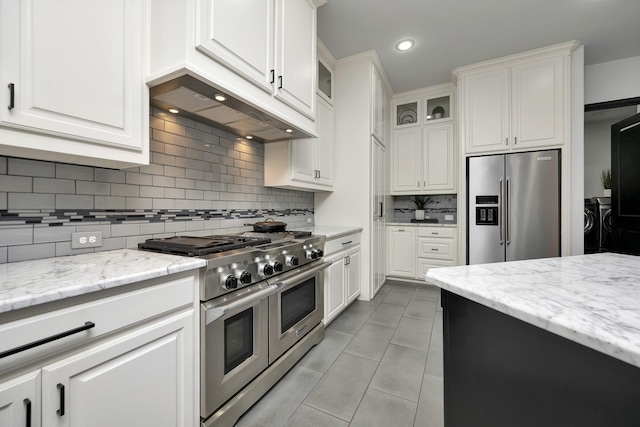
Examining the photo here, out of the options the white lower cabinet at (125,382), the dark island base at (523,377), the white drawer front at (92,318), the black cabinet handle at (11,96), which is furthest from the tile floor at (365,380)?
the black cabinet handle at (11,96)

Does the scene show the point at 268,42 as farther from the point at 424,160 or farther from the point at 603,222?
the point at 603,222

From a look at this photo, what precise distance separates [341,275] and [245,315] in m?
1.33

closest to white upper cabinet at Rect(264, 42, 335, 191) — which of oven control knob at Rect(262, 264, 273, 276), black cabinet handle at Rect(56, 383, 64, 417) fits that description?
oven control knob at Rect(262, 264, 273, 276)

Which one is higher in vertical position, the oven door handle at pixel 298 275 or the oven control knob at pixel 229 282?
the oven control knob at pixel 229 282

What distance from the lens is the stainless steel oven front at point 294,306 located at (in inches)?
63.2

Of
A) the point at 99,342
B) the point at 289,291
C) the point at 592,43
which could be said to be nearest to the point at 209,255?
the point at 99,342

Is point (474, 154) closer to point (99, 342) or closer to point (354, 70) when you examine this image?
point (354, 70)

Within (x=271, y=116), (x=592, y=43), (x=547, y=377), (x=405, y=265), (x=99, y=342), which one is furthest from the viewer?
(x=405, y=265)

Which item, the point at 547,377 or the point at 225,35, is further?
the point at 225,35

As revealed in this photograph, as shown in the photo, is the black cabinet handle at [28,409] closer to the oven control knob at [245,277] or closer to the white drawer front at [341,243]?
the oven control knob at [245,277]

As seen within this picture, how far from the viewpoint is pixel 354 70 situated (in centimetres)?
313

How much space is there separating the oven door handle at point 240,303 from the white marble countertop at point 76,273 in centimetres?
23

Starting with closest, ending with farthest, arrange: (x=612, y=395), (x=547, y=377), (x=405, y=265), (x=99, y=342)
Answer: (x=612, y=395), (x=547, y=377), (x=99, y=342), (x=405, y=265)

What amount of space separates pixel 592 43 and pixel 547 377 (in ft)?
13.0
